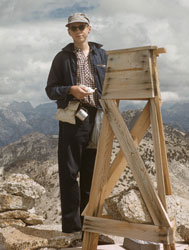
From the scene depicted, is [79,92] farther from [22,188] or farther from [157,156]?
[22,188]

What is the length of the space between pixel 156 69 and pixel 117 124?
0.96 m

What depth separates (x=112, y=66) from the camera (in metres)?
5.06

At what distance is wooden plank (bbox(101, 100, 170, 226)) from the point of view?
15.2ft

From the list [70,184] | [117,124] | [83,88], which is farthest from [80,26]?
[70,184]

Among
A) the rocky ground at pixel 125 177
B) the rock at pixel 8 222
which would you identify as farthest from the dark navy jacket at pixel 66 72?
the rock at pixel 8 222

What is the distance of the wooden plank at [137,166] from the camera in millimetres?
4625

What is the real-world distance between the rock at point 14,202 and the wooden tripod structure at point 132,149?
13.9 ft

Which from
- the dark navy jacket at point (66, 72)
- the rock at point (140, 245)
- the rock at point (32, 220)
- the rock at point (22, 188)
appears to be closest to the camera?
the rock at point (140, 245)

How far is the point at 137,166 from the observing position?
479 centimetres

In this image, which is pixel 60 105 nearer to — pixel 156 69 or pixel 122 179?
pixel 156 69

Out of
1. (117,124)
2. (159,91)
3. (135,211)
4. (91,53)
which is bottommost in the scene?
(135,211)

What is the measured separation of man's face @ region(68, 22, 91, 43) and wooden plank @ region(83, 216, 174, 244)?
Result: 9.51 feet

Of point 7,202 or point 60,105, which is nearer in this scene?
point 60,105

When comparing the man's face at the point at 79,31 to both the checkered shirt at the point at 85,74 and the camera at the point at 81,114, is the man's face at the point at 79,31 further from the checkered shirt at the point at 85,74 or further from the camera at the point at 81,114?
→ the camera at the point at 81,114
